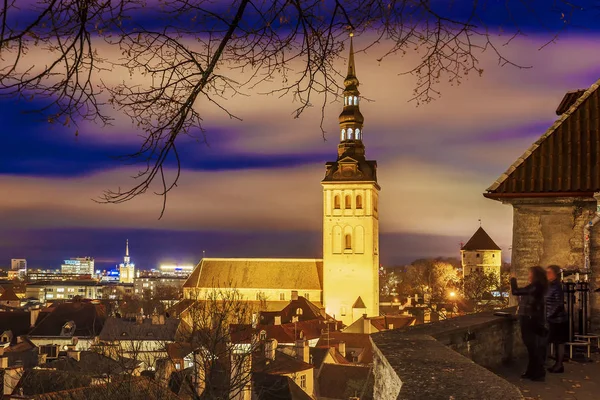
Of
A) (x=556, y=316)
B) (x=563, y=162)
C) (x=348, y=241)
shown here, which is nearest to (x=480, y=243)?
(x=348, y=241)

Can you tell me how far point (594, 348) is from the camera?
960cm

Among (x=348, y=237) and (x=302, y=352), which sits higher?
(x=348, y=237)

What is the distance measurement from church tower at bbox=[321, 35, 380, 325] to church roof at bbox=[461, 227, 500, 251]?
2707cm

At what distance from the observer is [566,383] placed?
297 inches

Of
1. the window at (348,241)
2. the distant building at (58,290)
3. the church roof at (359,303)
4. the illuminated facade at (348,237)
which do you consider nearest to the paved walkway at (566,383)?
the church roof at (359,303)

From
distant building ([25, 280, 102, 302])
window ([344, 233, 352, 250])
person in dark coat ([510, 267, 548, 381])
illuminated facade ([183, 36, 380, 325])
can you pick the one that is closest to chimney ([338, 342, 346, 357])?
illuminated facade ([183, 36, 380, 325])

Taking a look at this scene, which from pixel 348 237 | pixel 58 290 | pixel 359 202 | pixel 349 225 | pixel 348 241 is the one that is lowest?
pixel 58 290

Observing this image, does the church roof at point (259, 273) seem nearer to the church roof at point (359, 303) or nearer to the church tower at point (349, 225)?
the church tower at point (349, 225)

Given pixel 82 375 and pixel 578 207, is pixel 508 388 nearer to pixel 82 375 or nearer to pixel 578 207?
pixel 578 207

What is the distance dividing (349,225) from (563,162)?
56.6 m

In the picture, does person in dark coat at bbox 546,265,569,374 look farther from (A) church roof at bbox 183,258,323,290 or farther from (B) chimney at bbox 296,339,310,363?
(A) church roof at bbox 183,258,323,290

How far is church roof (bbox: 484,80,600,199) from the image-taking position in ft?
37.5

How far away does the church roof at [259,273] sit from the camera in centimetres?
7162

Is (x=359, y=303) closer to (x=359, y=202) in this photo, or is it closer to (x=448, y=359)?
(x=359, y=202)
